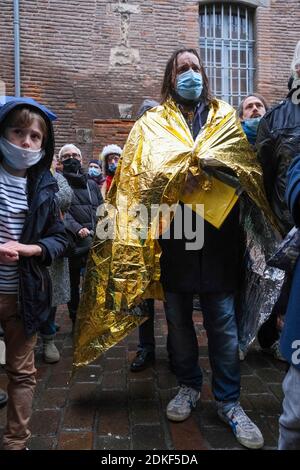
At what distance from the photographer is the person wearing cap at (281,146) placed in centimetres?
231

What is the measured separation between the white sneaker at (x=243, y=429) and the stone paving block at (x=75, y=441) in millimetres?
737

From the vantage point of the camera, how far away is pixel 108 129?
8.57 meters

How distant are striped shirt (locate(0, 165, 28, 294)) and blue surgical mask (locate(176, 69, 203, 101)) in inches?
41.2

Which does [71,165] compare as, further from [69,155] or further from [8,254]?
[8,254]

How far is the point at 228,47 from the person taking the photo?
9297mm

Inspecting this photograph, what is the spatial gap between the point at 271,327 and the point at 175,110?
5.85 feet

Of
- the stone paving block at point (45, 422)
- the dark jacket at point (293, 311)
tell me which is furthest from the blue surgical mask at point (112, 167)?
the dark jacket at point (293, 311)

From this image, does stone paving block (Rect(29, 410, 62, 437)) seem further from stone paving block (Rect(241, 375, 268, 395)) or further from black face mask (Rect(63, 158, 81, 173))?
black face mask (Rect(63, 158, 81, 173))

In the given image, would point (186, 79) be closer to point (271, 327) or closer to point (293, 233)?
point (293, 233)

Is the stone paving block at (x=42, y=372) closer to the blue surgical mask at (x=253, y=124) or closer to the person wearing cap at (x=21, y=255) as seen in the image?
the person wearing cap at (x=21, y=255)

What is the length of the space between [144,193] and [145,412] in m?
→ 1.29

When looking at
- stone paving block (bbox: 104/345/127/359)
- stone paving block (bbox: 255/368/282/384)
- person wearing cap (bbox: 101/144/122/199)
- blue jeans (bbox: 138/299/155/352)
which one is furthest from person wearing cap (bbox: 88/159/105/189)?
stone paving block (bbox: 255/368/282/384)

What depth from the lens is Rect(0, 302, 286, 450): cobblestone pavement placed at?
7.32 ft
